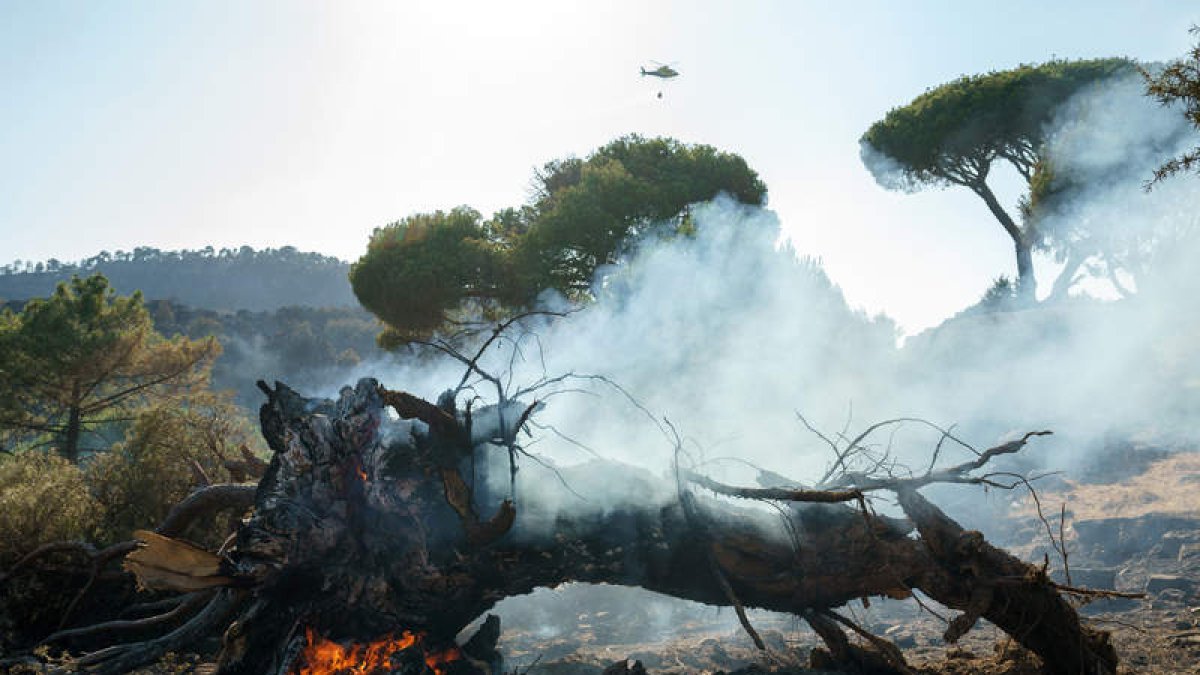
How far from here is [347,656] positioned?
3.98m

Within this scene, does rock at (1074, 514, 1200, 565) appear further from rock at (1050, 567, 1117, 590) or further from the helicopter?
the helicopter

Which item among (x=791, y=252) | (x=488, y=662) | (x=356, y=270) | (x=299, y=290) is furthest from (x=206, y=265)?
Answer: (x=488, y=662)

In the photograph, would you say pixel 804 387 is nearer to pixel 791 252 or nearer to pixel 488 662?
pixel 791 252

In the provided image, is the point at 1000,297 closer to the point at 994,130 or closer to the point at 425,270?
the point at 994,130

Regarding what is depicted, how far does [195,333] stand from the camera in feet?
145

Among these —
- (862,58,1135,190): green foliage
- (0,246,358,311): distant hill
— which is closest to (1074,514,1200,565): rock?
(862,58,1135,190): green foliage

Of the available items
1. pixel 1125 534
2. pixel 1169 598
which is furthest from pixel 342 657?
pixel 1125 534

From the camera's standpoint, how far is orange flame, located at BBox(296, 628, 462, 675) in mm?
3842

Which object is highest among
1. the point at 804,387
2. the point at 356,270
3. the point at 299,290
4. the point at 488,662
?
the point at 299,290

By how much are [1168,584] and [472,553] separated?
767 centimetres

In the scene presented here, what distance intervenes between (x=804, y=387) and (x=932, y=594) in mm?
12196

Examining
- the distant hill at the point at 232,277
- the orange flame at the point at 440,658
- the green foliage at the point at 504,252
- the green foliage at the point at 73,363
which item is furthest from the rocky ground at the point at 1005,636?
the distant hill at the point at 232,277

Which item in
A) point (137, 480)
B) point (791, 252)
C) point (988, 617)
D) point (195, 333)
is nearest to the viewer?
point (988, 617)

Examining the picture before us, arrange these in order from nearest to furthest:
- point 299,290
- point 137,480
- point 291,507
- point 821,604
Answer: point 291,507 → point 821,604 → point 137,480 → point 299,290
